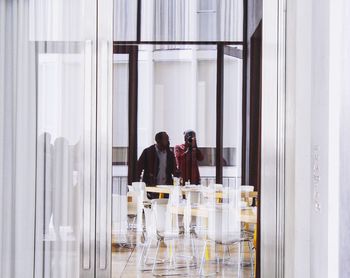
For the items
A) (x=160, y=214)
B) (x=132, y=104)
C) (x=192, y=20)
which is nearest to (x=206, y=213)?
(x=160, y=214)

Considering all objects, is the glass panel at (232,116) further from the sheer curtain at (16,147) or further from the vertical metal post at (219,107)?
the sheer curtain at (16,147)

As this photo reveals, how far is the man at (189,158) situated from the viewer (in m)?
2.15

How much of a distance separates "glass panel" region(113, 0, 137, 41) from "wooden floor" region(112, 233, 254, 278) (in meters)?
0.87

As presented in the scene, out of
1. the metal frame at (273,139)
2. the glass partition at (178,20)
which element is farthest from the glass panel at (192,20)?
the metal frame at (273,139)

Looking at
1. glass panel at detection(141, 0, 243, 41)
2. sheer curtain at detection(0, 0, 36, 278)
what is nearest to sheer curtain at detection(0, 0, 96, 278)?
sheer curtain at detection(0, 0, 36, 278)

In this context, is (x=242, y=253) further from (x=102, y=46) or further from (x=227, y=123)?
(x=102, y=46)

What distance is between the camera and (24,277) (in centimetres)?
Answer: 210

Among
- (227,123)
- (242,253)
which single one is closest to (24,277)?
(242,253)

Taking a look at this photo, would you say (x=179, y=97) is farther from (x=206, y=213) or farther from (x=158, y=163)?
(x=206, y=213)

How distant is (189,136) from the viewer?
84.6 inches

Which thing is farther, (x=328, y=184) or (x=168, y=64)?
(x=168, y=64)

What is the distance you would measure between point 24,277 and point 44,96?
29.2 inches

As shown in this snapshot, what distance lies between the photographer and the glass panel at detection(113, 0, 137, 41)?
215 cm

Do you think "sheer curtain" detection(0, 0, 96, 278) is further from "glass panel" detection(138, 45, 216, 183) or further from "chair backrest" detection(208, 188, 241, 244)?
"chair backrest" detection(208, 188, 241, 244)
